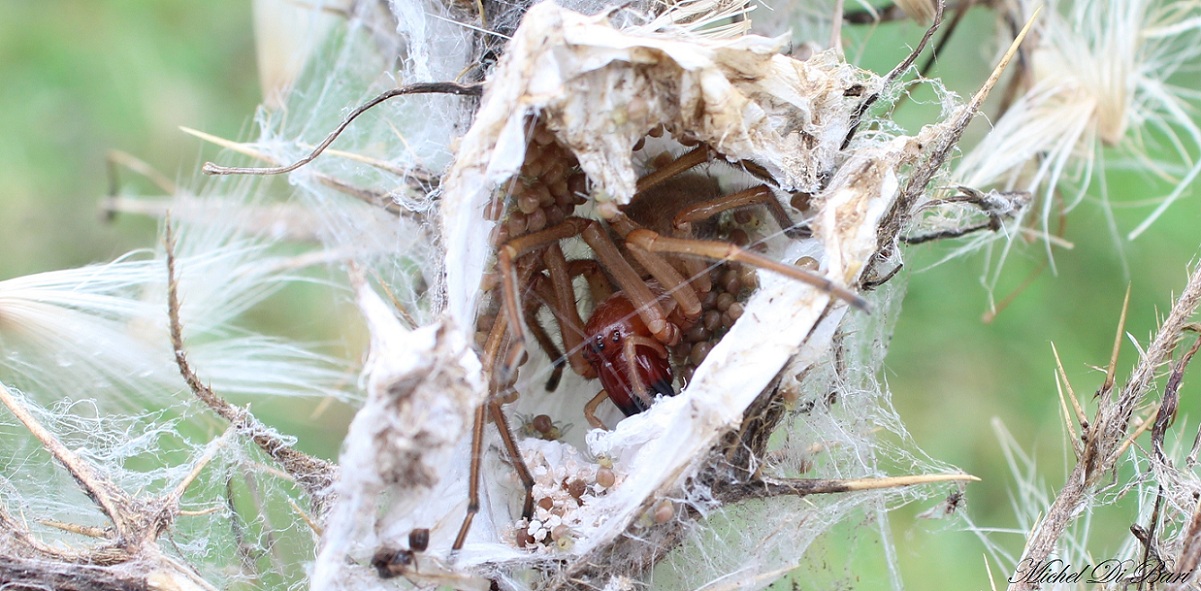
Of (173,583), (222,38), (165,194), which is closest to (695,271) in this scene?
(173,583)

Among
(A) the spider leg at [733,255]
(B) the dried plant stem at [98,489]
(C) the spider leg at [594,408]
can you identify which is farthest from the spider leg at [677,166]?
(B) the dried plant stem at [98,489]

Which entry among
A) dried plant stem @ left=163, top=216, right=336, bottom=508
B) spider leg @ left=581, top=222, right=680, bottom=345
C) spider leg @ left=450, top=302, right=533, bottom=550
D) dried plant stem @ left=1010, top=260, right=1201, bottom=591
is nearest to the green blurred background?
dried plant stem @ left=1010, top=260, right=1201, bottom=591

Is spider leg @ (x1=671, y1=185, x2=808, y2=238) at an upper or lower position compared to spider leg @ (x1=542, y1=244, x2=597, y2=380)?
upper

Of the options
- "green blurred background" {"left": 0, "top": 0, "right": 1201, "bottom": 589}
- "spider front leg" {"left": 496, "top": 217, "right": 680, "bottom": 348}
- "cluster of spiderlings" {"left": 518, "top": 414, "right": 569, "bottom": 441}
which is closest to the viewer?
"spider front leg" {"left": 496, "top": 217, "right": 680, "bottom": 348}

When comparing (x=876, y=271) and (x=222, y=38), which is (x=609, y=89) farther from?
(x=222, y=38)

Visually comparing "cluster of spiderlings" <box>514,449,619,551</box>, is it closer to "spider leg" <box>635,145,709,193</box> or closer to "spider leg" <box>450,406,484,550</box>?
"spider leg" <box>450,406,484,550</box>

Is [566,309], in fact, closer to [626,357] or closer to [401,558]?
[626,357]
